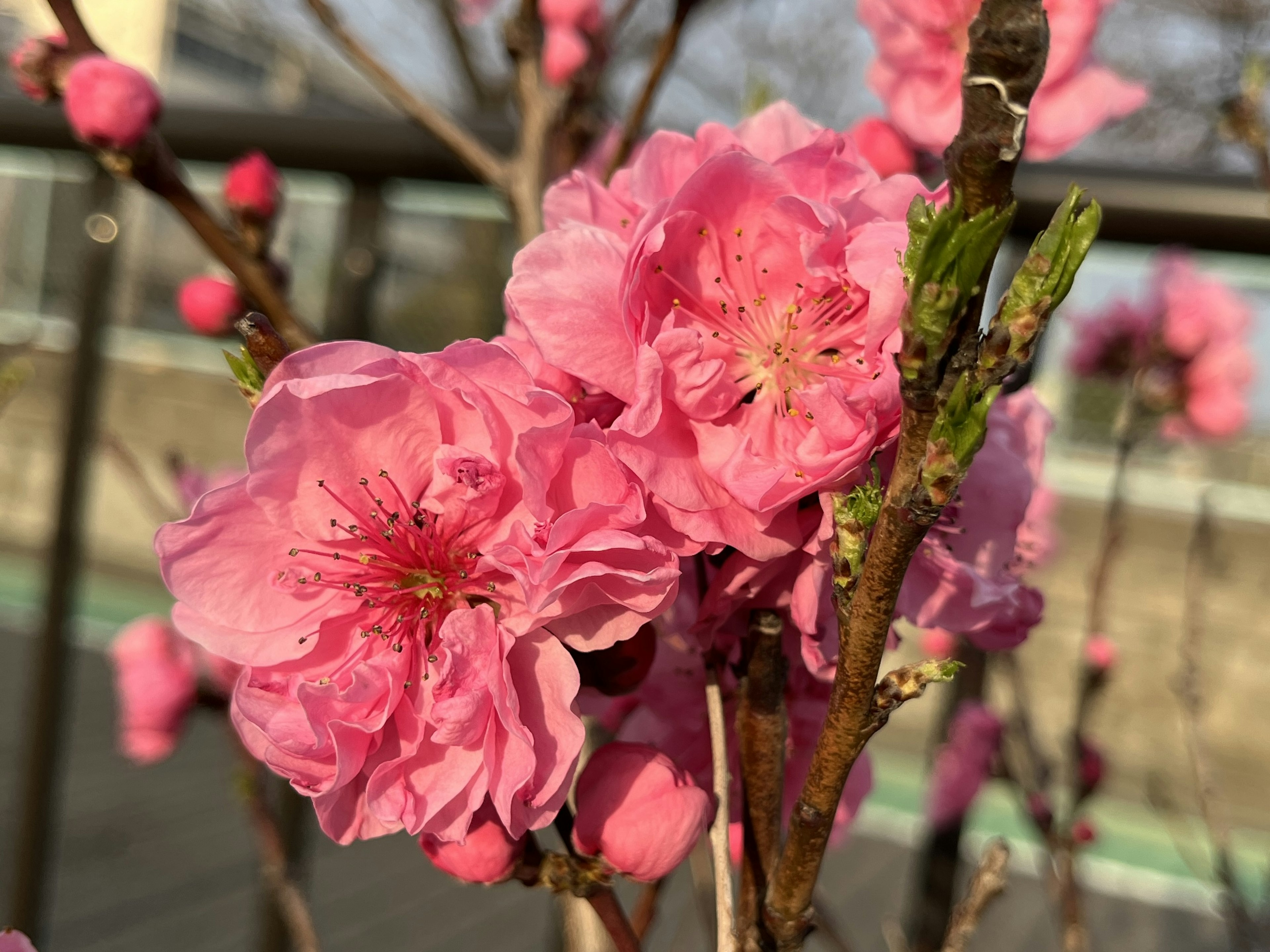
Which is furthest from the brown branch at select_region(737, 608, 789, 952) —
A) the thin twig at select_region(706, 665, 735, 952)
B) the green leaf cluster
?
the green leaf cluster

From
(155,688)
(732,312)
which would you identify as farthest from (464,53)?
(732,312)

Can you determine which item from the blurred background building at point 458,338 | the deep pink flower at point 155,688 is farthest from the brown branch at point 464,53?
the deep pink flower at point 155,688

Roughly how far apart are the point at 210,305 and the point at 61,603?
0.75 meters

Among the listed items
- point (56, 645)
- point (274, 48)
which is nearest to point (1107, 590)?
point (56, 645)

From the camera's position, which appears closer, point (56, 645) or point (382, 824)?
point (382, 824)

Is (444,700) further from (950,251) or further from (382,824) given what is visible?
(950,251)

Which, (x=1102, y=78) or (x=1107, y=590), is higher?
(x=1102, y=78)

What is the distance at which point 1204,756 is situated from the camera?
0.90m

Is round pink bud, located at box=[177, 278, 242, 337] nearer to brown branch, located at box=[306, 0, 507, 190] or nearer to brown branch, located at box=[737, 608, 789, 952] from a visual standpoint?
brown branch, located at box=[306, 0, 507, 190]

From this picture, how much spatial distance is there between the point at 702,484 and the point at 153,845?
11.1 feet

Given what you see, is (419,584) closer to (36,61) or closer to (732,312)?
(732,312)

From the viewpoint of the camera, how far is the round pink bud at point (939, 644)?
1.19 m

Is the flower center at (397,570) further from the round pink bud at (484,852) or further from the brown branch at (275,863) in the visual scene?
the brown branch at (275,863)

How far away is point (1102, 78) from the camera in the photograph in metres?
0.61
